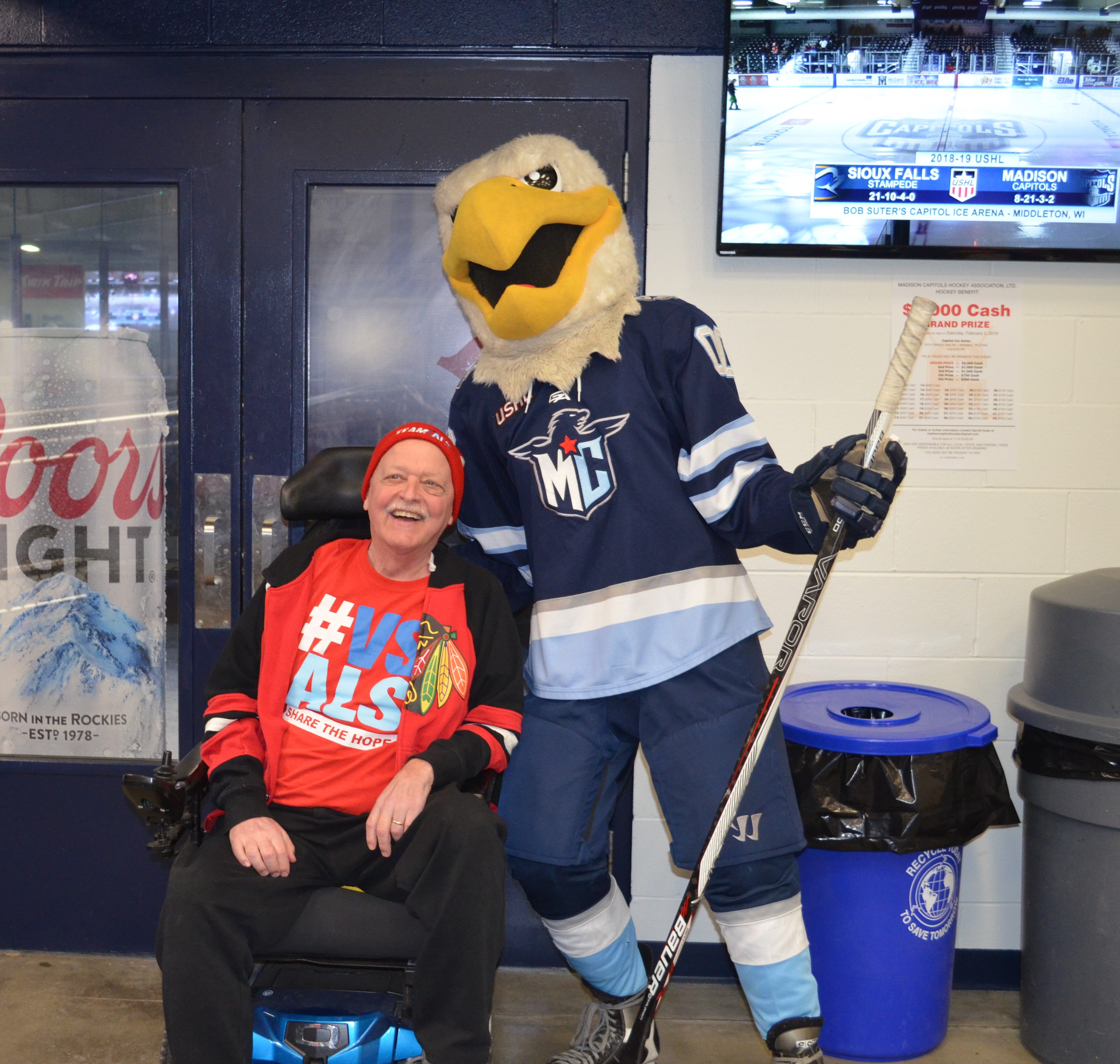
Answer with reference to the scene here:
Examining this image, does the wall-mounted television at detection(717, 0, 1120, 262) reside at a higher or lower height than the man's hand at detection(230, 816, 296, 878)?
higher

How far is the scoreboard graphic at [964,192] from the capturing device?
92.7 inches

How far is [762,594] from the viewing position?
8.25ft

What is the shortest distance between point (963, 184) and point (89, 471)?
2.18 m

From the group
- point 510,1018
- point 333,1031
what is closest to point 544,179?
point 333,1031

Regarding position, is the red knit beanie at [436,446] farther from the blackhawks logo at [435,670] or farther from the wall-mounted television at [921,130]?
the wall-mounted television at [921,130]

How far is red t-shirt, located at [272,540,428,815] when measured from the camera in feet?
5.88

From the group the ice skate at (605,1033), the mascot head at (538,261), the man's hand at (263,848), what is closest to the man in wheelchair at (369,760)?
the man's hand at (263,848)

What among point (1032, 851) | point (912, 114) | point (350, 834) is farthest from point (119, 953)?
point (912, 114)

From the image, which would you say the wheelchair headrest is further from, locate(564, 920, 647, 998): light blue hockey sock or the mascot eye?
locate(564, 920, 647, 998): light blue hockey sock

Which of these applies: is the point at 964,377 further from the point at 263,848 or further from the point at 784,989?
the point at 263,848

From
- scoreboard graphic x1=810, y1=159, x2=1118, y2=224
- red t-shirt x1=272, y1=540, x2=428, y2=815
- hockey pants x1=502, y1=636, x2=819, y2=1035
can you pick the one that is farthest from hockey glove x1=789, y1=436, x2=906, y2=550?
scoreboard graphic x1=810, y1=159, x2=1118, y2=224

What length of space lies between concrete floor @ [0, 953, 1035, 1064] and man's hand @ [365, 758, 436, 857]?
0.87 metres

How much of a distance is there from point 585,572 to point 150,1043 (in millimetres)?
1425

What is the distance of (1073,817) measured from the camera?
2.11m
